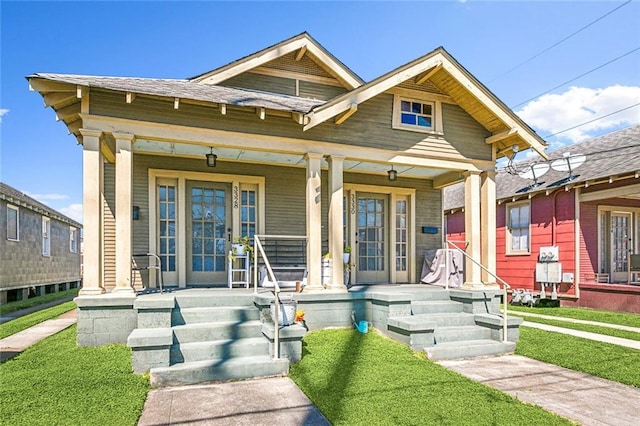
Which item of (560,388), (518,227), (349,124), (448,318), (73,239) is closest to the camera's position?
(560,388)

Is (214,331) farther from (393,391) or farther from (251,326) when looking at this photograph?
(393,391)

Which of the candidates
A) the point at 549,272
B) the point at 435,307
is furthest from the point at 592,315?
the point at 435,307

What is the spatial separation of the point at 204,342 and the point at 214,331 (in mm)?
170

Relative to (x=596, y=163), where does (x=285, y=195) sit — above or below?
below

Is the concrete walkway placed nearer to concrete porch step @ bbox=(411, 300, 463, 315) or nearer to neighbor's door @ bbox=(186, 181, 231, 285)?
concrete porch step @ bbox=(411, 300, 463, 315)

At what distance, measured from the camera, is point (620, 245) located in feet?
37.8

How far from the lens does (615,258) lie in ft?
37.4

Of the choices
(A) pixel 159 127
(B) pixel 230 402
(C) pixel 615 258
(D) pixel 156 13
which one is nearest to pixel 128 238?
(A) pixel 159 127

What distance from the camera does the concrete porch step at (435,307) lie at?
6.30 m

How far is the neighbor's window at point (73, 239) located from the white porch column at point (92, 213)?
56.6 feet

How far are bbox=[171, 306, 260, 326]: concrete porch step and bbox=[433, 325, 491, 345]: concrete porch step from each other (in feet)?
8.48

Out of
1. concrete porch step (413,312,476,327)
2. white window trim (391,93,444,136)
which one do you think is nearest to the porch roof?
white window trim (391,93,444,136)

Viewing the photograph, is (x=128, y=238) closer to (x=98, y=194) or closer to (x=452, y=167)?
(x=98, y=194)

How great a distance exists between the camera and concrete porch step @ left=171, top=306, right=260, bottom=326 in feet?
17.0
